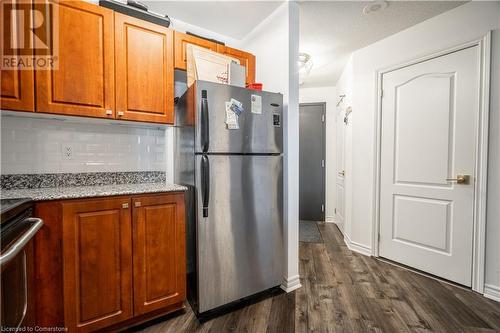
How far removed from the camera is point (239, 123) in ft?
5.65

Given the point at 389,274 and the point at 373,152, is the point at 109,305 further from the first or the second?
the point at 373,152

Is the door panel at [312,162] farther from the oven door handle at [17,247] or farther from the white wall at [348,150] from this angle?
the oven door handle at [17,247]

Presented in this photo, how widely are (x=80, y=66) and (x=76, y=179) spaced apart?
0.84 m

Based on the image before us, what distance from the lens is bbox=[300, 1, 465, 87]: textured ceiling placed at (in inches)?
79.5

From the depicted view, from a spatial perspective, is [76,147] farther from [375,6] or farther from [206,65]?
[375,6]

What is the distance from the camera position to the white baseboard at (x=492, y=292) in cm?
184

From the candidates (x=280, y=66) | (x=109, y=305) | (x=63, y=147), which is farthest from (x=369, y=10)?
(x=109, y=305)

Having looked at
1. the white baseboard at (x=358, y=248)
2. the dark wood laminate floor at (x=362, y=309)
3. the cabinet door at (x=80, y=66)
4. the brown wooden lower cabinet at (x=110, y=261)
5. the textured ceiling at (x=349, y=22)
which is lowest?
the dark wood laminate floor at (x=362, y=309)

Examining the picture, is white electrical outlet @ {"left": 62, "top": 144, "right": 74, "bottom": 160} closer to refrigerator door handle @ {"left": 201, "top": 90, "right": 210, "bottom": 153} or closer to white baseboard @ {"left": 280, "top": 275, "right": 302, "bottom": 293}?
refrigerator door handle @ {"left": 201, "top": 90, "right": 210, "bottom": 153}

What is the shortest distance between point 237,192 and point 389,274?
185 cm

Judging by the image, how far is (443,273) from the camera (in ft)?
7.13

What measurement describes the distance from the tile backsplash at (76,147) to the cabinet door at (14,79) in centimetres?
35

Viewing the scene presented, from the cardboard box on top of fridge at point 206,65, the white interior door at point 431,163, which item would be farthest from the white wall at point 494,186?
the cardboard box on top of fridge at point 206,65

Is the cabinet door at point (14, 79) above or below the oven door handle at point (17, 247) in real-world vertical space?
above
